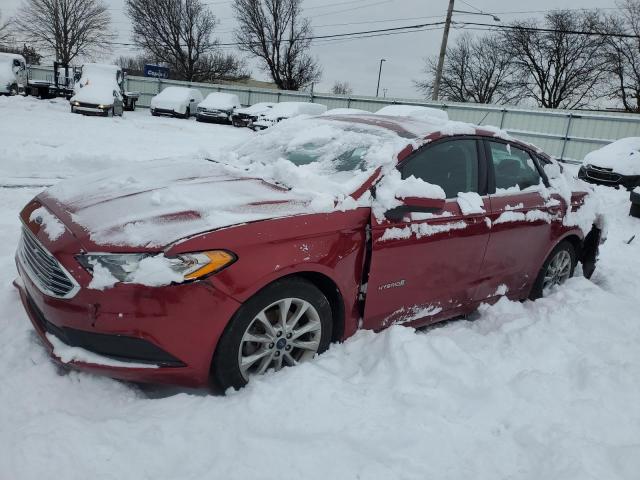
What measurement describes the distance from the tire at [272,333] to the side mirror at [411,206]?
0.68 metres

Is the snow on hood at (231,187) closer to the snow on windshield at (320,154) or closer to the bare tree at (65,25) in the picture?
the snow on windshield at (320,154)

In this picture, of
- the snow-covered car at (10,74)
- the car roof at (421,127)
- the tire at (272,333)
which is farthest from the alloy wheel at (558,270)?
the snow-covered car at (10,74)

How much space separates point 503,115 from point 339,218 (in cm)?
1901

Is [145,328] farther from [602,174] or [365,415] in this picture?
[602,174]

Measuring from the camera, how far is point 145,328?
228cm

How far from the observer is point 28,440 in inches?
80.1

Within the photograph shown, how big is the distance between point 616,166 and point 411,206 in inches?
388

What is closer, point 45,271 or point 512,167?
point 45,271

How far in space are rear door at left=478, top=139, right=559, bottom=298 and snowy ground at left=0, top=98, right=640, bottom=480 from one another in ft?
1.66

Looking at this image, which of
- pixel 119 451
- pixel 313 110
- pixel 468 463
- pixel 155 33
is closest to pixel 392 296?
pixel 468 463

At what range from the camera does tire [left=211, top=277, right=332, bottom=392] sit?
Result: 8.11 ft

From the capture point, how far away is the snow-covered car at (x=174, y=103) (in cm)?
2281

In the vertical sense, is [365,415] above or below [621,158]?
below

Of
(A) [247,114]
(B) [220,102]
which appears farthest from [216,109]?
(A) [247,114]
